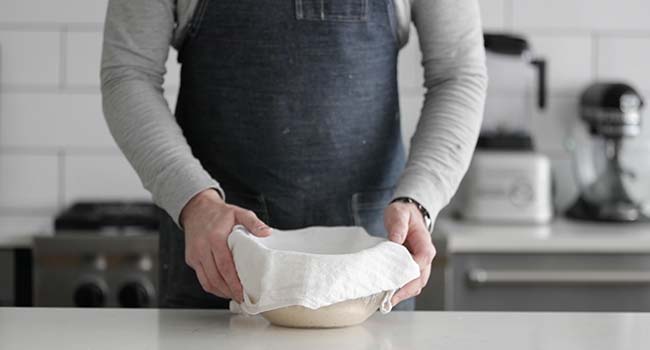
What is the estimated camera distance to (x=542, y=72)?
91.0 inches

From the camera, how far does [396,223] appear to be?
1128 millimetres

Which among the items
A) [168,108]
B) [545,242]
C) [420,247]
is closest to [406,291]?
[420,247]

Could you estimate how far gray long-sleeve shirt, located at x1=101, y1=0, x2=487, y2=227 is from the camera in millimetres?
1208

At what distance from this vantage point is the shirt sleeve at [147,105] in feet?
3.90

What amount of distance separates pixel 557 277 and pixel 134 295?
0.80 meters

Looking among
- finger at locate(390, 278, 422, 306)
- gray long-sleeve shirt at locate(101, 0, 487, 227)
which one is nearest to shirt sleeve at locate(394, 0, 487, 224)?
gray long-sleeve shirt at locate(101, 0, 487, 227)

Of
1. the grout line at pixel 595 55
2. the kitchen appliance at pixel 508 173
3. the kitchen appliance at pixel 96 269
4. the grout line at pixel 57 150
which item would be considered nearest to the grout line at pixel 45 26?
the grout line at pixel 57 150

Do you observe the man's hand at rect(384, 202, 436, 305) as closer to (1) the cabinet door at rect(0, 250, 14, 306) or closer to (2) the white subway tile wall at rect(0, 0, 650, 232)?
(1) the cabinet door at rect(0, 250, 14, 306)

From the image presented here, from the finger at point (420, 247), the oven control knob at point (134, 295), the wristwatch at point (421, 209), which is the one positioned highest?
the wristwatch at point (421, 209)

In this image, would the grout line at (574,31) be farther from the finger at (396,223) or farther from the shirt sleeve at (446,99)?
the finger at (396,223)

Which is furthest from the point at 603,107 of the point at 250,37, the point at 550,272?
the point at 250,37

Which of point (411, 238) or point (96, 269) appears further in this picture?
point (96, 269)

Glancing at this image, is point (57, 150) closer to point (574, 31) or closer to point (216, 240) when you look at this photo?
point (574, 31)

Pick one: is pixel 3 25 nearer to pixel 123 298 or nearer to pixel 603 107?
pixel 123 298
